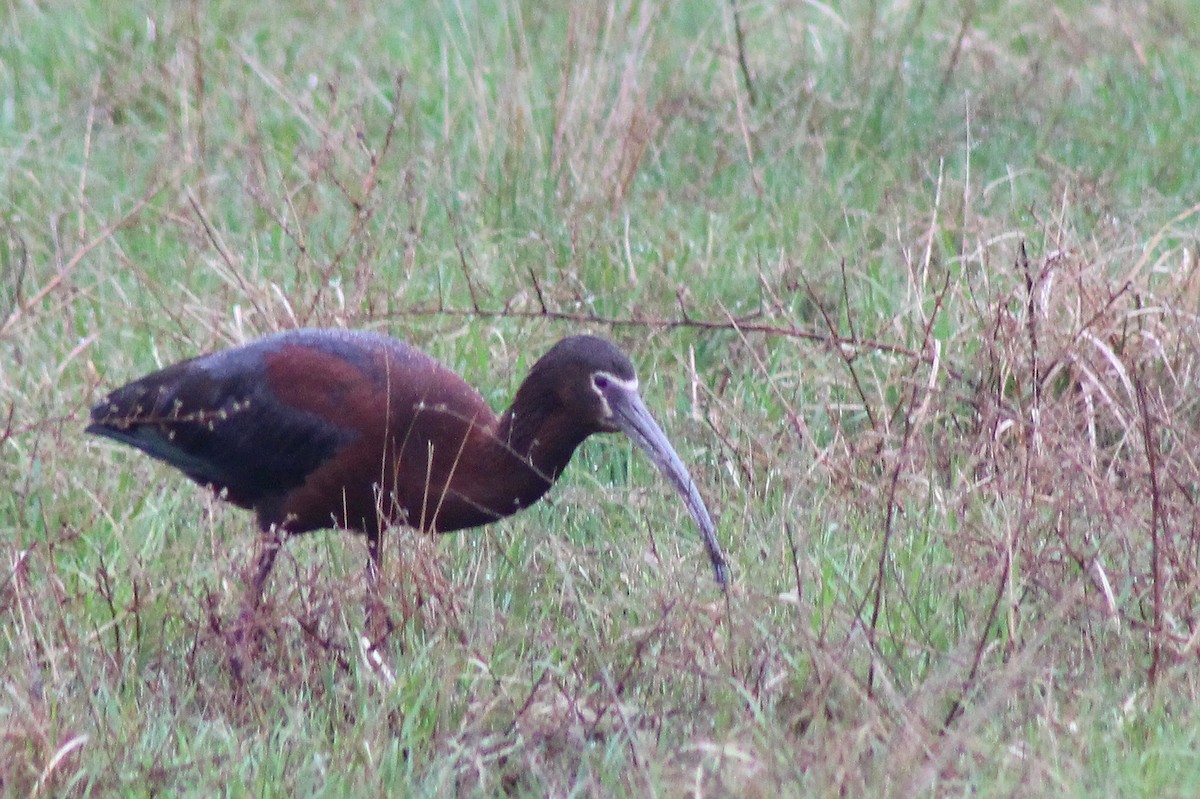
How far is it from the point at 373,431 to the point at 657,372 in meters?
1.30

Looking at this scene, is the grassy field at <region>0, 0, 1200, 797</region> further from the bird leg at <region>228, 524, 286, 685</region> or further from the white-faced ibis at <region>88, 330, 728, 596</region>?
the white-faced ibis at <region>88, 330, 728, 596</region>

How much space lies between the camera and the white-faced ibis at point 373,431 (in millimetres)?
4723

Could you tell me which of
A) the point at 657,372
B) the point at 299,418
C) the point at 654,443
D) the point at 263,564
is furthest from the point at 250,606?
the point at 657,372

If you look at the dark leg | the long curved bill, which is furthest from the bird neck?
the dark leg

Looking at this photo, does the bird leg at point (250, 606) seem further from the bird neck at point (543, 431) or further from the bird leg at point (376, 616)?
the bird neck at point (543, 431)

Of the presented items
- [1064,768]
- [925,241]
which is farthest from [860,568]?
[925,241]

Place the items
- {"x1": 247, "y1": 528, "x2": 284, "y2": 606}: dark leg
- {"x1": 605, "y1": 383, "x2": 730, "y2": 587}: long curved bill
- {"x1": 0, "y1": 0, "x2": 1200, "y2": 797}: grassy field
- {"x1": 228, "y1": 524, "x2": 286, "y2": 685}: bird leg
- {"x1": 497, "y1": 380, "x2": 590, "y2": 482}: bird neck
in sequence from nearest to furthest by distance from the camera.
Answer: {"x1": 0, "y1": 0, "x2": 1200, "y2": 797}: grassy field → {"x1": 228, "y1": 524, "x2": 286, "y2": 685}: bird leg → {"x1": 247, "y1": 528, "x2": 284, "y2": 606}: dark leg → {"x1": 605, "y1": 383, "x2": 730, "y2": 587}: long curved bill → {"x1": 497, "y1": 380, "x2": 590, "y2": 482}: bird neck

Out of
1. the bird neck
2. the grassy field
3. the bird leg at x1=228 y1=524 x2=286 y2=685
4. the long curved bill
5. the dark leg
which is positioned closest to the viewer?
the grassy field

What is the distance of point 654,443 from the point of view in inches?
185

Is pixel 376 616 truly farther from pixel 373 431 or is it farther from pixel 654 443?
pixel 654 443

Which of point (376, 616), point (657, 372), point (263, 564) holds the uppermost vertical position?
point (376, 616)

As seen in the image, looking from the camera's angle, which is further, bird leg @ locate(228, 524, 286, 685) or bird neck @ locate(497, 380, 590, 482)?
bird neck @ locate(497, 380, 590, 482)

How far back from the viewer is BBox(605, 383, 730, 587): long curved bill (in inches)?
183

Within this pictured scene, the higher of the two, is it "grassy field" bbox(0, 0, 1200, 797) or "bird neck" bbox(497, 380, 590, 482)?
"bird neck" bbox(497, 380, 590, 482)
